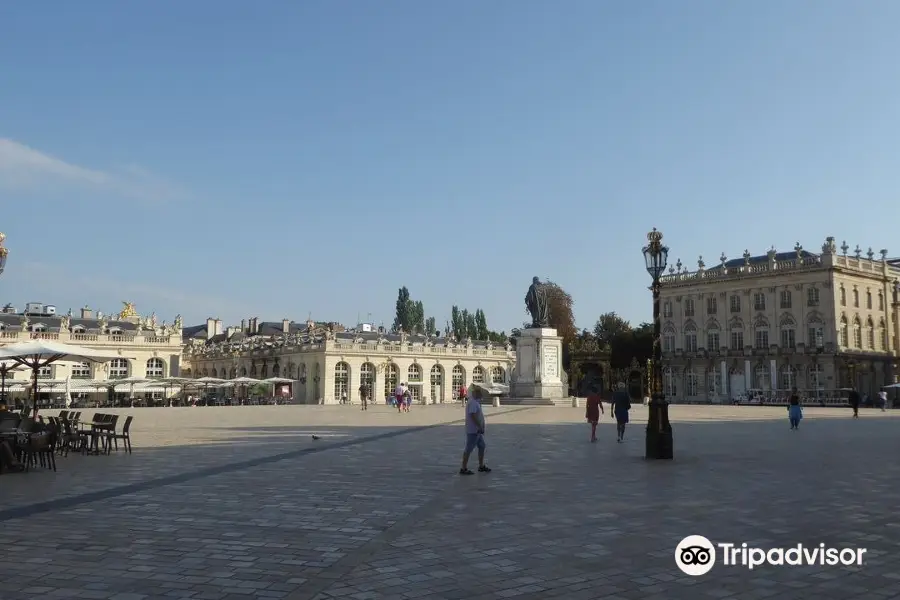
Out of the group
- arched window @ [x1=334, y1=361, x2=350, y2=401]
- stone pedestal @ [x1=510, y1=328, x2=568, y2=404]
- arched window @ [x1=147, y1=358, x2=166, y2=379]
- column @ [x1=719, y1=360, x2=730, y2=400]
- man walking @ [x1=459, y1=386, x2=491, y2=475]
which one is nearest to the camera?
man walking @ [x1=459, y1=386, x2=491, y2=475]

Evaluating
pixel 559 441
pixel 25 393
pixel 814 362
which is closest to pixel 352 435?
pixel 559 441

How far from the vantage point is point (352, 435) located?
2328 centimetres

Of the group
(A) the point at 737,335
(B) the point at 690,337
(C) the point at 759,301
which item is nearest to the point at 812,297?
(C) the point at 759,301

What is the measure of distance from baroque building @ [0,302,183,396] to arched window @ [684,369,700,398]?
5456cm

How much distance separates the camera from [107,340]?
75938 mm

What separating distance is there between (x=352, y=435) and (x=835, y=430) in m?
17.2

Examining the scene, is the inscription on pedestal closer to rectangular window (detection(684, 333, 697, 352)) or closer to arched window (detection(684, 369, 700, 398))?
arched window (detection(684, 369, 700, 398))

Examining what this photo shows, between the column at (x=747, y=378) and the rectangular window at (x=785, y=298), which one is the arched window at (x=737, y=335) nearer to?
the column at (x=747, y=378)

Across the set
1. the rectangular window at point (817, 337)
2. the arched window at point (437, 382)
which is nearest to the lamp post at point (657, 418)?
the rectangular window at point (817, 337)

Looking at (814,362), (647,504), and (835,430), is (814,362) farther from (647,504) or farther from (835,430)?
(647,504)

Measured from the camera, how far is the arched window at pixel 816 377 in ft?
237

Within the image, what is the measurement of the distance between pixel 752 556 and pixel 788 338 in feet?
246

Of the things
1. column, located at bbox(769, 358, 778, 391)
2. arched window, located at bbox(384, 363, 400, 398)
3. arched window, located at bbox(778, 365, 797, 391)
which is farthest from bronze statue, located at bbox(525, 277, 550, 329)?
arched window, located at bbox(778, 365, 797, 391)

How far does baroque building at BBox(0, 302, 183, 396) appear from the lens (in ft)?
235
